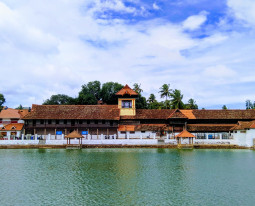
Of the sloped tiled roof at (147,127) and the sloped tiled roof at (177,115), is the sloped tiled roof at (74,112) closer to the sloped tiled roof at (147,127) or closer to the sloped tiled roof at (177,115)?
the sloped tiled roof at (147,127)

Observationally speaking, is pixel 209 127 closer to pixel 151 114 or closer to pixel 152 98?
pixel 151 114

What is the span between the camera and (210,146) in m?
38.8

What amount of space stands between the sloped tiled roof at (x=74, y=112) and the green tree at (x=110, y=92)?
1880 cm

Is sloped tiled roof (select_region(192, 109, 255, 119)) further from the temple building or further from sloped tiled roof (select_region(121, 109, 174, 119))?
sloped tiled roof (select_region(121, 109, 174, 119))

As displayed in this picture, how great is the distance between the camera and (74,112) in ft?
149

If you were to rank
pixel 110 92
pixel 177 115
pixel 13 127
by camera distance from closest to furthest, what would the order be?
pixel 177 115, pixel 13 127, pixel 110 92

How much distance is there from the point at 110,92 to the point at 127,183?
1959 inches

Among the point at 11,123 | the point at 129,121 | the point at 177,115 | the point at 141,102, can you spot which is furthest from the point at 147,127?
the point at 11,123

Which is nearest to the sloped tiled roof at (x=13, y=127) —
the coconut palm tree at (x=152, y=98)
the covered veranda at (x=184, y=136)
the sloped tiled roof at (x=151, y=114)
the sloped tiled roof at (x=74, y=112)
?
the sloped tiled roof at (x=74, y=112)

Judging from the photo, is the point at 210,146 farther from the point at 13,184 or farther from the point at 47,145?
the point at 13,184

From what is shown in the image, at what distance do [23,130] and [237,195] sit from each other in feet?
124

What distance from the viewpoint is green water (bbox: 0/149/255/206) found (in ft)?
47.8

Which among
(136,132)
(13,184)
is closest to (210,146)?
(136,132)

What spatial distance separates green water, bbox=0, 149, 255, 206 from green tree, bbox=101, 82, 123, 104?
135 ft
